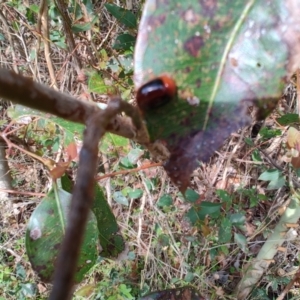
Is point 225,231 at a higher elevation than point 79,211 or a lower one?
lower

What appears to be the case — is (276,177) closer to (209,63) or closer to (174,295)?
(174,295)

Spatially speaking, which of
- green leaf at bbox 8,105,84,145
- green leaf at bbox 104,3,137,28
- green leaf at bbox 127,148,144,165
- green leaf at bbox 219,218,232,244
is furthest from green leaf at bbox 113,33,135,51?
green leaf at bbox 219,218,232,244

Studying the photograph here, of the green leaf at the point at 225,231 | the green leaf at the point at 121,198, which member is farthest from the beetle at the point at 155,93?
the green leaf at the point at 121,198

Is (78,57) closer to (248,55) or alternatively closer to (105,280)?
(105,280)

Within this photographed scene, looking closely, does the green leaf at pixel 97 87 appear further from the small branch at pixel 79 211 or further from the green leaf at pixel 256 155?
the small branch at pixel 79 211

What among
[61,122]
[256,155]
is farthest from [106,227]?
[256,155]
